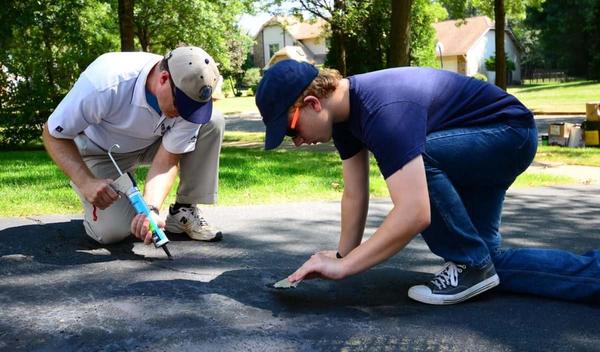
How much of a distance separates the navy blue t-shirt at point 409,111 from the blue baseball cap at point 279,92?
22cm

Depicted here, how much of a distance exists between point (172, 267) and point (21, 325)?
0.90m

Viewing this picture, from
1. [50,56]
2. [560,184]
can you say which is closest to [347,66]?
Result: [50,56]

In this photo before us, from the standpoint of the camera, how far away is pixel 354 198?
275 cm

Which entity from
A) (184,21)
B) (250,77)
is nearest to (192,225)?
(184,21)

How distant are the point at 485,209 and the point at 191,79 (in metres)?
1.44

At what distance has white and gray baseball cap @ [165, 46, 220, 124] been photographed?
2852 millimetres

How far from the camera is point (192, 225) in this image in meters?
3.65

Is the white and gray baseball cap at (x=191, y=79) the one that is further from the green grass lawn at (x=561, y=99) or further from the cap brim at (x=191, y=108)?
the green grass lawn at (x=561, y=99)

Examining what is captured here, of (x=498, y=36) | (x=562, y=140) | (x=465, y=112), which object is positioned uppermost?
(x=498, y=36)

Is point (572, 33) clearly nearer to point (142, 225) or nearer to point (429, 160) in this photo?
point (429, 160)

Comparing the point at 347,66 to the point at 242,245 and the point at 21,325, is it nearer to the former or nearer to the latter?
the point at 242,245

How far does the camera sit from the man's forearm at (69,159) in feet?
9.84

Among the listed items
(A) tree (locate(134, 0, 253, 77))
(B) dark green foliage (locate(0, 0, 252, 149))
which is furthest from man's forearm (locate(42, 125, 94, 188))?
(A) tree (locate(134, 0, 253, 77))

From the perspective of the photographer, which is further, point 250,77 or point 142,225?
point 250,77
